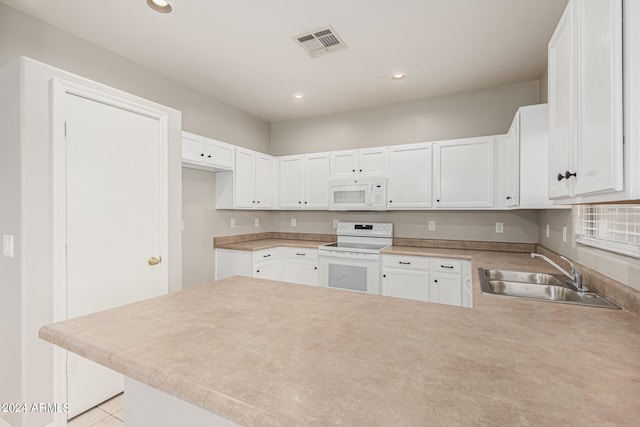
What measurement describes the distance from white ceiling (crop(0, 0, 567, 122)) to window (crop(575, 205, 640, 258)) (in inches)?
57.2

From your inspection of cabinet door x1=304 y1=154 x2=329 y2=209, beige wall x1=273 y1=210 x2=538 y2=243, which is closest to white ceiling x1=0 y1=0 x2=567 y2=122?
cabinet door x1=304 y1=154 x2=329 y2=209

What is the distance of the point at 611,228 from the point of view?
165 cm

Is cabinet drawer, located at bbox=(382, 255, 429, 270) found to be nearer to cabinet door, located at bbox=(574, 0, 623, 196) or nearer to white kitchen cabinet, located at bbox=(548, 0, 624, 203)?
white kitchen cabinet, located at bbox=(548, 0, 624, 203)

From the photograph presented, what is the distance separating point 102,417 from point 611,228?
10.9ft

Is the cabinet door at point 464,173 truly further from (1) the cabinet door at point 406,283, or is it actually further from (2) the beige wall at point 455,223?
(1) the cabinet door at point 406,283

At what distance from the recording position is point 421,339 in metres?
0.93

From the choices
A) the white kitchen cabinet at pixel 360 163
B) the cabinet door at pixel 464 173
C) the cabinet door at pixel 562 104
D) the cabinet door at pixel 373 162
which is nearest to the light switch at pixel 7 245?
the cabinet door at pixel 562 104

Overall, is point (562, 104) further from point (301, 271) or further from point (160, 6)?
point (301, 271)

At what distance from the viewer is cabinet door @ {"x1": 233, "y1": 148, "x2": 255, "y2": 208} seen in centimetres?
375

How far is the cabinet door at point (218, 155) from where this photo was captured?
333 cm

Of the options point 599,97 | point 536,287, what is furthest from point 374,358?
point 536,287

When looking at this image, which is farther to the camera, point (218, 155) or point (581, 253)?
point (218, 155)

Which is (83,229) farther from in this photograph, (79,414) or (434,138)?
(434,138)

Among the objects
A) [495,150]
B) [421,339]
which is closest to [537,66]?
[495,150]
